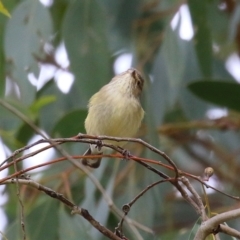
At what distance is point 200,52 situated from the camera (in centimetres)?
382

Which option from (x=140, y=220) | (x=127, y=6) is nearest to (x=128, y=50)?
(x=127, y=6)

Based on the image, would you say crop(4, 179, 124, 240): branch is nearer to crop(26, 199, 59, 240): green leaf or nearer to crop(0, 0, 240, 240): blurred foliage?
crop(0, 0, 240, 240): blurred foliage

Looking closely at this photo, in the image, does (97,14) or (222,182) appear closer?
(97,14)

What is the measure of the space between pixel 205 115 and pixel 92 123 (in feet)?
3.92

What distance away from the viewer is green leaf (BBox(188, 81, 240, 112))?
11.2 feet

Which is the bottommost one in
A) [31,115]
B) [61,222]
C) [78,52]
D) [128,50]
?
[61,222]

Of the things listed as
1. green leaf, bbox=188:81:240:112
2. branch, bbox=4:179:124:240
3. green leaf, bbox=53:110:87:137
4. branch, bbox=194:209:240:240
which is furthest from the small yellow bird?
branch, bbox=194:209:240:240

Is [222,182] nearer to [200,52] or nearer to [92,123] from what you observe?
[200,52]

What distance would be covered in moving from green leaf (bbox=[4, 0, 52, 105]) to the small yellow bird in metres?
0.34

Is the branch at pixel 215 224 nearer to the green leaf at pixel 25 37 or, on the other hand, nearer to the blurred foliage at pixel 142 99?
the blurred foliage at pixel 142 99

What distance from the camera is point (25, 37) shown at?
137 inches

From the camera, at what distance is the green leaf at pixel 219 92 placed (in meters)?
3.43

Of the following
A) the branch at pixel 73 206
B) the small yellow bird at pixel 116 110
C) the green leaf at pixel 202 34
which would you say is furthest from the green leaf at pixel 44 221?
the branch at pixel 73 206

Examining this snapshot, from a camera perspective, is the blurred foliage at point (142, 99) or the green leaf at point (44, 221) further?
the blurred foliage at point (142, 99)
